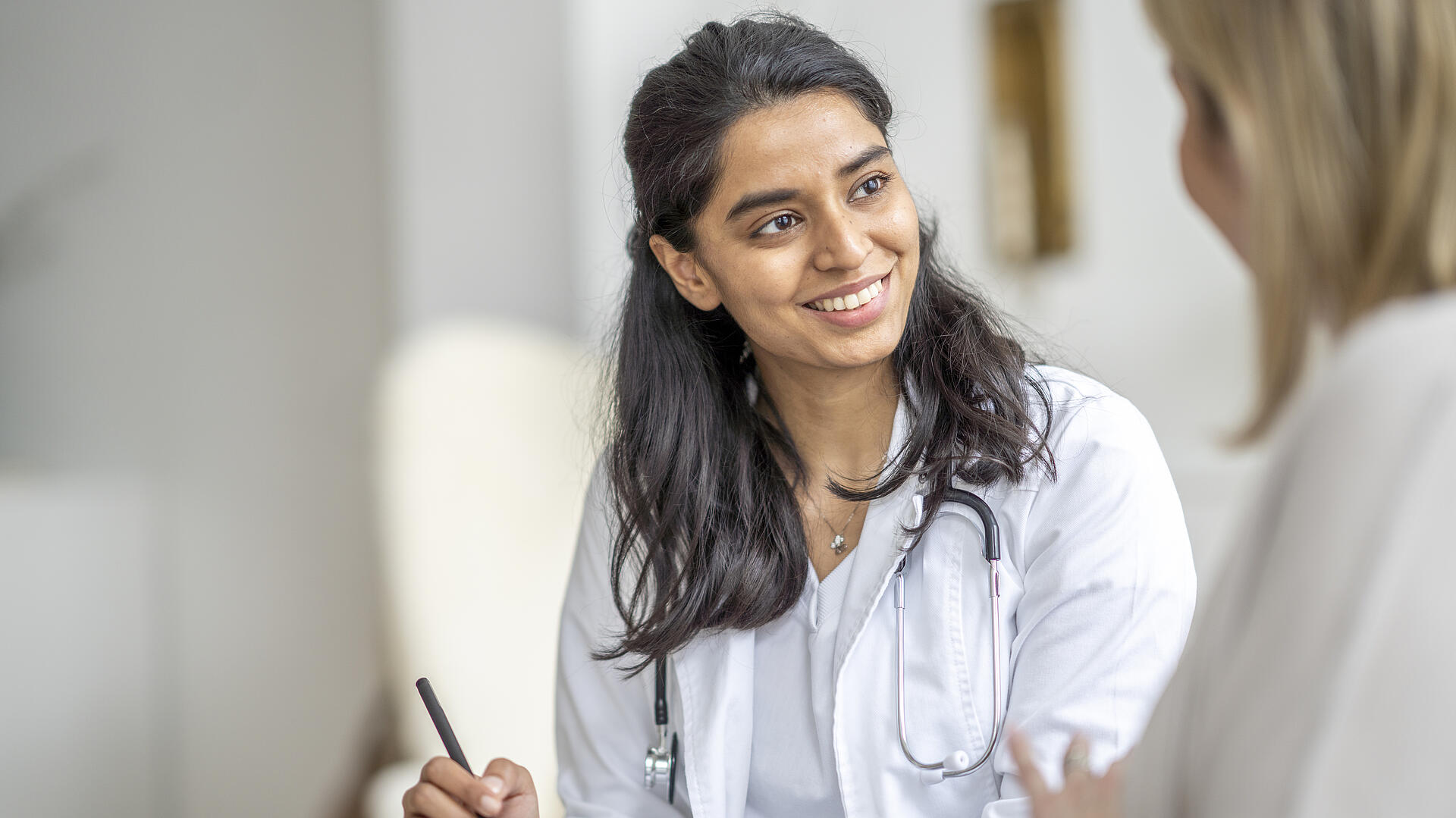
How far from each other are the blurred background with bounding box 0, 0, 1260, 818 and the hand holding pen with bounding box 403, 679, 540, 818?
0.57 metres

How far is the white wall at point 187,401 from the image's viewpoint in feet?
5.67

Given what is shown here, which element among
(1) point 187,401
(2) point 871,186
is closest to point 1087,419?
(2) point 871,186

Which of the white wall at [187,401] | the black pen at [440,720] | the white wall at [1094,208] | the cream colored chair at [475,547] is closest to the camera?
the black pen at [440,720]

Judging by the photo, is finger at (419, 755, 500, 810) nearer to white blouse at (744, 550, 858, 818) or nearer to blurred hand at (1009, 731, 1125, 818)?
white blouse at (744, 550, 858, 818)

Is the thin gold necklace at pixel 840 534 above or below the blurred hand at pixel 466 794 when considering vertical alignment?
above

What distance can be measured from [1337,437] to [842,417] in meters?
0.92

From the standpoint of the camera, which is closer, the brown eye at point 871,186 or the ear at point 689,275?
the brown eye at point 871,186

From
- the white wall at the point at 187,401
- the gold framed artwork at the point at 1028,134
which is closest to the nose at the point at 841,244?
the white wall at the point at 187,401

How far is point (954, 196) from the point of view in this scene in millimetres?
3057

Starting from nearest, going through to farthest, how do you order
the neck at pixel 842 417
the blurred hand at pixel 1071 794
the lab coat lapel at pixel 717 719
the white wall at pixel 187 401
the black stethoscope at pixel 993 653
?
1. the blurred hand at pixel 1071 794
2. the black stethoscope at pixel 993 653
3. the lab coat lapel at pixel 717 719
4. the neck at pixel 842 417
5. the white wall at pixel 187 401

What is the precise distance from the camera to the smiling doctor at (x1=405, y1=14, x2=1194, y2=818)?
1212 millimetres

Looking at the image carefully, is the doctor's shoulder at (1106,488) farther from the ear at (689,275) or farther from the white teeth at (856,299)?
the ear at (689,275)

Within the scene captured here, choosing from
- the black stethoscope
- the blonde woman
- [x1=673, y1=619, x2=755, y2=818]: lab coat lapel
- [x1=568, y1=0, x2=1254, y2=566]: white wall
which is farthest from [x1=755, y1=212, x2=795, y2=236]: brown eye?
[x1=568, y1=0, x2=1254, y2=566]: white wall

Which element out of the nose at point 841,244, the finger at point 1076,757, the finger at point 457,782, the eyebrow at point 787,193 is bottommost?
the finger at point 457,782
